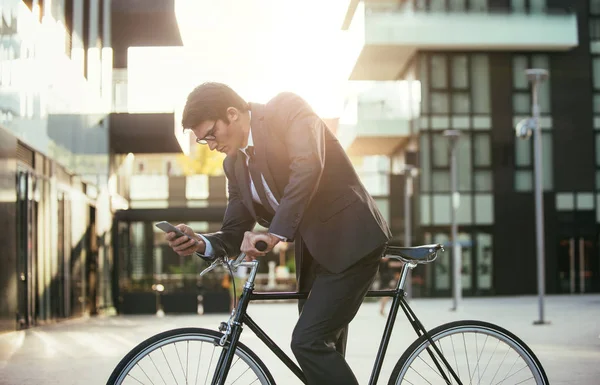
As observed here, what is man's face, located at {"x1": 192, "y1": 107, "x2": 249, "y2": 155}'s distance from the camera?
3674mm

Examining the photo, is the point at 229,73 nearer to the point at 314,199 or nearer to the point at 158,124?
the point at 158,124

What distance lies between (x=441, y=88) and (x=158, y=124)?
1463cm

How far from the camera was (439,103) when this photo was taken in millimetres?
35594

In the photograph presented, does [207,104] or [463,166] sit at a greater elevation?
[463,166]

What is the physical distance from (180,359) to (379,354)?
83 centimetres

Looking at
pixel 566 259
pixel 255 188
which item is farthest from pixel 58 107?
pixel 566 259

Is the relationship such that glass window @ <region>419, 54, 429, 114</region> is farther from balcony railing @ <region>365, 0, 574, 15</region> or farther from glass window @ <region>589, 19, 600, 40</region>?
glass window @ <region>589, 19, 600, 40</region>

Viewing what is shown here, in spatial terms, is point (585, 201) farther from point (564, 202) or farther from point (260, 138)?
point (260, 138)

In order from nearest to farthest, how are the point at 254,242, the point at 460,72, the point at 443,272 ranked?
the point at 254,242, the point at 443,272, the point at 460,72

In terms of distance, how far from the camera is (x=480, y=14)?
34.9 m

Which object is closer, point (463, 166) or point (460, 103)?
point (463, 166)

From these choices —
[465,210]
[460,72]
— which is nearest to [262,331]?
[465,210]

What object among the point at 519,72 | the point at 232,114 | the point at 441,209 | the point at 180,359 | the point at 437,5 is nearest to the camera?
the point at 232,114

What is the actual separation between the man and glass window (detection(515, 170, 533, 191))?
32.9m
